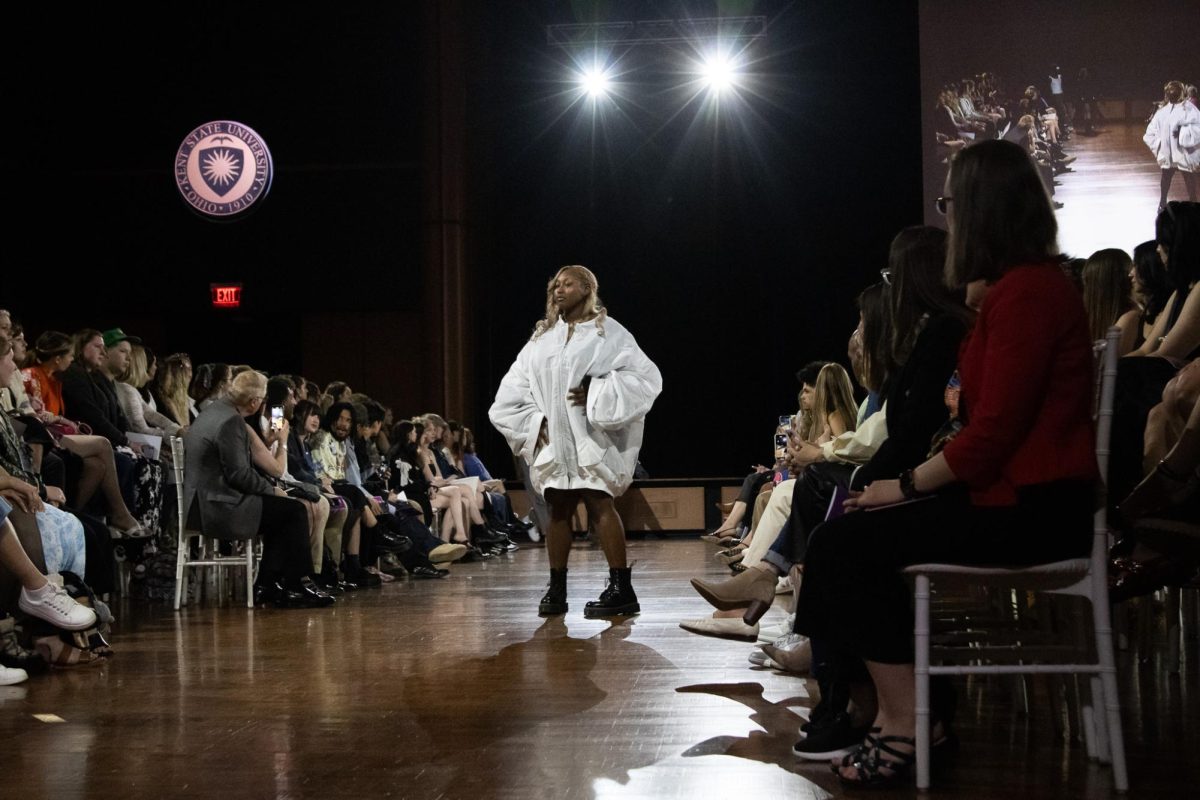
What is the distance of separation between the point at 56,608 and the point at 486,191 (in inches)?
337

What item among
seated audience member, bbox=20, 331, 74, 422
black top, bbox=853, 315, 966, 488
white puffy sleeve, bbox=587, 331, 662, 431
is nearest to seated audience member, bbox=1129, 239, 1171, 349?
black top, bbox=853, 315, 966, 488

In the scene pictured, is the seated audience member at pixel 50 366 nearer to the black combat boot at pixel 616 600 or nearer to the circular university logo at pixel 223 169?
the black combat boot at pixel 616 600

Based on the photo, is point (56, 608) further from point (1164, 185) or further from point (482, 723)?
point (1164, 185)

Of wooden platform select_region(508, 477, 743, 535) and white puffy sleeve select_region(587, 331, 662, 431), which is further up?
white puffy sleeve select_region(587, 331, 662, 431)

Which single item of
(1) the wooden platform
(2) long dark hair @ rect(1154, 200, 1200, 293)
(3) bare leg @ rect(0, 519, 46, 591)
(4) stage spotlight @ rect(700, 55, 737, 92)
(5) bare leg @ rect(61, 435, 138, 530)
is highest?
(4) stage spotlight @ rect(700, 55, 737, 92)

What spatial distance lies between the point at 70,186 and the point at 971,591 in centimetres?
889

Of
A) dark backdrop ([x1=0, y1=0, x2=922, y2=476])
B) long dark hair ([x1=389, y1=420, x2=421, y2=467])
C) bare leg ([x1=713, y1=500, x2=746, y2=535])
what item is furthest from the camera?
dark backdrop ([x1=0, y1=0, x2=922, y2=476])

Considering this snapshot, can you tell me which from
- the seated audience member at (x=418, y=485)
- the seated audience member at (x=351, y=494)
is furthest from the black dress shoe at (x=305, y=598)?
the seated audience member at (x=418, y=485)

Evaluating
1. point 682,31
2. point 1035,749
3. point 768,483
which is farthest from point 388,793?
point 682,31

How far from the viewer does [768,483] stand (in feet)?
26.8

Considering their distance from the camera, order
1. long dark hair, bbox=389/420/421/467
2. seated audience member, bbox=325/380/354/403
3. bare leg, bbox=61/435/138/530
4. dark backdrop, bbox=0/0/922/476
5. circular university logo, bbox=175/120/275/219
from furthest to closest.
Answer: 1. dark backdrop, bbox=0/0/922/476
2. circular university logo, bbox=175/120/275/219
3. long dark hair, bbox=389/420/421/467
4. seated audience member, bbox=325/380/354/403
5. bare leg, bbox=61/435/138/530

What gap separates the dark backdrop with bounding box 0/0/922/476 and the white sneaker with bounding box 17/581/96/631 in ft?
24.9

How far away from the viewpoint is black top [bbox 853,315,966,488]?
7.94 feet

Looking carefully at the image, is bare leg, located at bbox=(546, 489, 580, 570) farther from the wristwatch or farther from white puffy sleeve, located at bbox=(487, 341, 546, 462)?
the wristwatch
